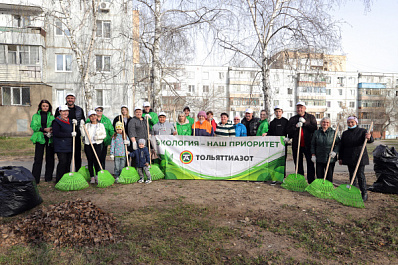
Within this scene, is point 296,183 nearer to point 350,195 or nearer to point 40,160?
point 350,195

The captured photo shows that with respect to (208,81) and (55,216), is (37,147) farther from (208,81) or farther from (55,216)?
(208,81)

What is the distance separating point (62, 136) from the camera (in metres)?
6.63

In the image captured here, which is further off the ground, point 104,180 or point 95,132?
point 95,132

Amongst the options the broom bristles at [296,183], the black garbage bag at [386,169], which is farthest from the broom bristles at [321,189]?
the black garbage bag at [386,169]

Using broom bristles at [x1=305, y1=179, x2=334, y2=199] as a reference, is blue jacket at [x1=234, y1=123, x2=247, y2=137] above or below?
above

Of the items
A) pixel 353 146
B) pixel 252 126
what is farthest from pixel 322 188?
pixel 252 126

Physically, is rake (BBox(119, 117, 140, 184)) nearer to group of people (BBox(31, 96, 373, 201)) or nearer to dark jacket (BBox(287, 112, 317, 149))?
group of people (BBox(31, 96, 373, 201))

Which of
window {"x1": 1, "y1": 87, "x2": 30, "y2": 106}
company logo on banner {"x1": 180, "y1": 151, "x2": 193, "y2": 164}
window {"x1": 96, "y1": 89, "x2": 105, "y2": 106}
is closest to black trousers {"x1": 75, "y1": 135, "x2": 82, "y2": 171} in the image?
company logo on banner {"x1": 180, "y1": 151, "x2": 193, "y2": 164}

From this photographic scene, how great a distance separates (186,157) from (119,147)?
177 cm

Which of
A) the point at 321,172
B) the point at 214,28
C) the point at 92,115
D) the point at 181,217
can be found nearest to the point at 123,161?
the point at 92,115

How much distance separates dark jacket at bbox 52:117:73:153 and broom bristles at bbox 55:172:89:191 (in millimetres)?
684

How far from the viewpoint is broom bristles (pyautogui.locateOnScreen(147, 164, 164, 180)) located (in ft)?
24.1

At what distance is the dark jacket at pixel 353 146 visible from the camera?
5.86 m

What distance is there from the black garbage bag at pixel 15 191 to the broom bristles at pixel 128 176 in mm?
2254
